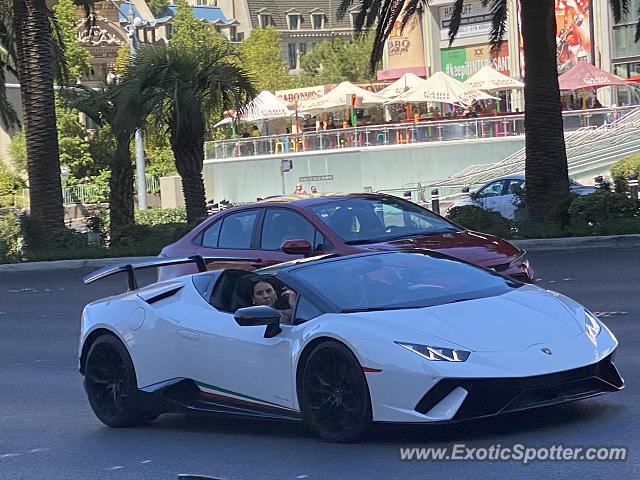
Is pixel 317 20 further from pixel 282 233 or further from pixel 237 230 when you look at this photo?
pixel 282 233

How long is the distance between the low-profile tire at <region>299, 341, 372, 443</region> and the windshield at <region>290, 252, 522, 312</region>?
40 centimetres

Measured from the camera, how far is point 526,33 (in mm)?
22344

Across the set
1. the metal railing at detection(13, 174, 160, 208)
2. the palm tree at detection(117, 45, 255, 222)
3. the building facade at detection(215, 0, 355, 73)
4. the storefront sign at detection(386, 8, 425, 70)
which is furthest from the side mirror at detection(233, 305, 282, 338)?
the building facade at detection(215, 0, 355, 73)

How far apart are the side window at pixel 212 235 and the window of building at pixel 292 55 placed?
10317 centimetres

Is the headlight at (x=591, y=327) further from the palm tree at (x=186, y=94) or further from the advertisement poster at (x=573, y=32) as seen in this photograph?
the advertisement poster at (x=573, y=32)

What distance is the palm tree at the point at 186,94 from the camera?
2491cm

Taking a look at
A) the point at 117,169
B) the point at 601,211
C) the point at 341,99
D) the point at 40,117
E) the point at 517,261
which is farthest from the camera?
the point at 341,99

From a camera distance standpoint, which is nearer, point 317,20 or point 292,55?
point 292,55

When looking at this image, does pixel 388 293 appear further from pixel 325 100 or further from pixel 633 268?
pixel 325 100

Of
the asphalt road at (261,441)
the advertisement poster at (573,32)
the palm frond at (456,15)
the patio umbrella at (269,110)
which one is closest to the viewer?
the asphalt road at (261,441)

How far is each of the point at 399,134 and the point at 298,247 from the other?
35924 mm

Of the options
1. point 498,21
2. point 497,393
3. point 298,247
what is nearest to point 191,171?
point 498,21

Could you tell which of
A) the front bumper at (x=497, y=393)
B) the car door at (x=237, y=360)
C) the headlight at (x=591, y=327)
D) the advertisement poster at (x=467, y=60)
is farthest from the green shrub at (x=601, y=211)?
the advertisement poster at (x=467, y=60)

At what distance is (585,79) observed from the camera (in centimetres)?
5106
